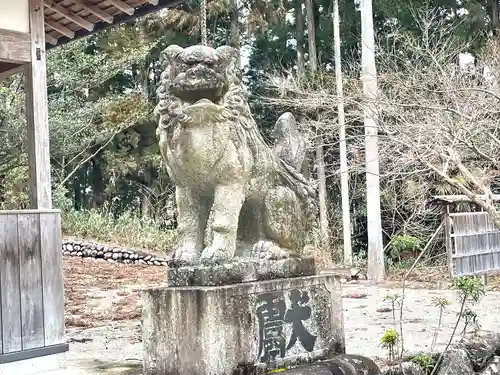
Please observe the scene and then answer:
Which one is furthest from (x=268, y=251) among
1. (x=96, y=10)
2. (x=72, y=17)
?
(x=72, y=17)

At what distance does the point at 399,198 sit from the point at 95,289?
7475 millimetres

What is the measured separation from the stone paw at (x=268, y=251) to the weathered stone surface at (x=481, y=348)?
2271 mm

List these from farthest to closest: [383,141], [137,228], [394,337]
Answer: [137,228] < [383,141] < [394,337]

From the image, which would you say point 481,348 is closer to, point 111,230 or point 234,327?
point 234,327

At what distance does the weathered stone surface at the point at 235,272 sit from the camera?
11.8 ft

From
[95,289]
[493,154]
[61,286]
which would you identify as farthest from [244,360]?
[95,289]

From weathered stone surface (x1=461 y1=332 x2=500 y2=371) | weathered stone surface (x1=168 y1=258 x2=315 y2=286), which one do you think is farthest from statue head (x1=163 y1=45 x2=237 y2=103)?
weathered stone surface (x1=461 y1=332 x2=500 y2=371)

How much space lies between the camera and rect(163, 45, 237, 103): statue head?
362 centimetres

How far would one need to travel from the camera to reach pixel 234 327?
354 cm

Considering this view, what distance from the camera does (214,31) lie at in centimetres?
2141

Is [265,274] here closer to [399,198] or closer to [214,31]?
[399,198]

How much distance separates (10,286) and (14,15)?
2.43 meters

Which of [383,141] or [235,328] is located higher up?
[383,141]

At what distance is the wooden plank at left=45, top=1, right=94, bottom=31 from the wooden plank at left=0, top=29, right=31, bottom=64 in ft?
3.98
